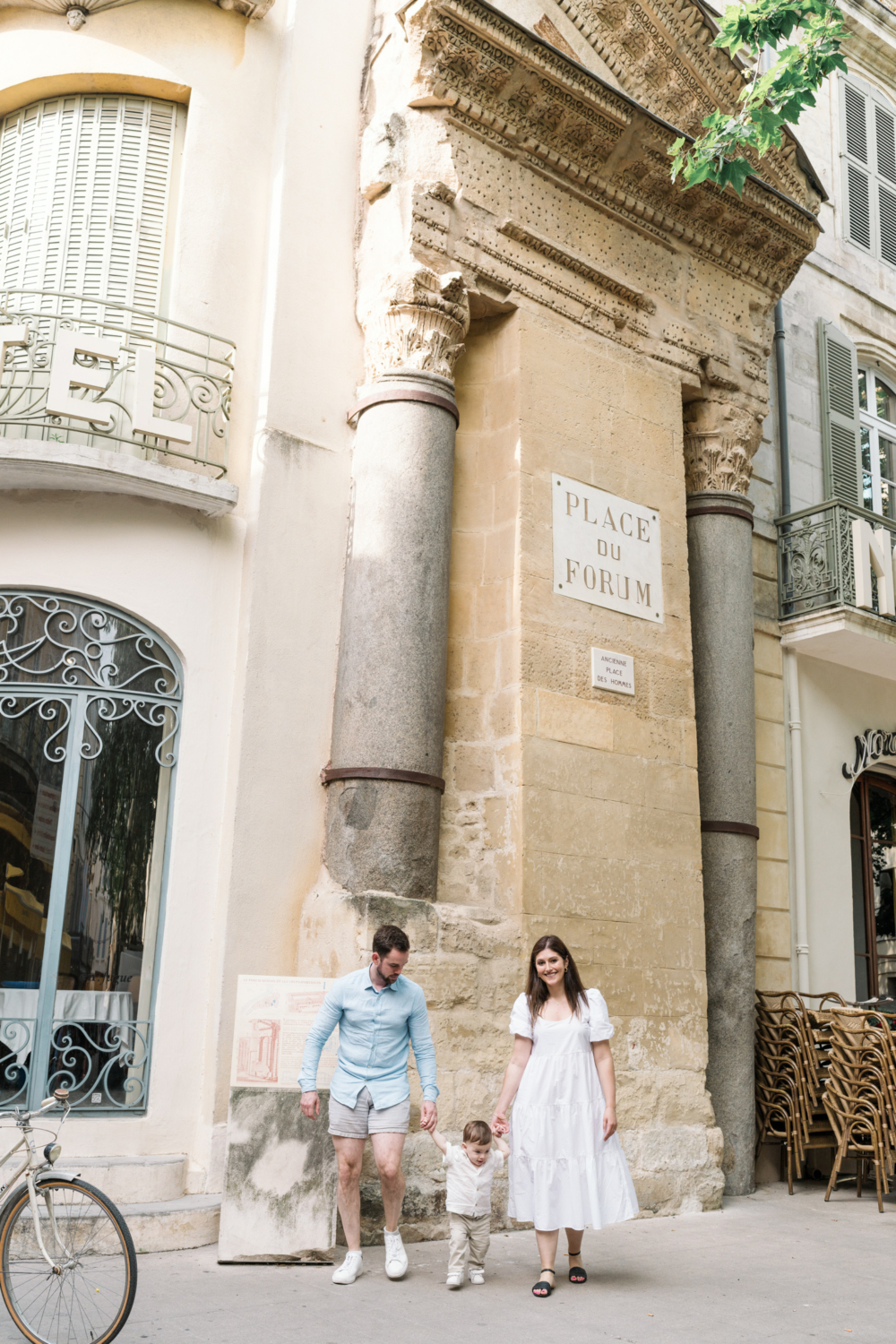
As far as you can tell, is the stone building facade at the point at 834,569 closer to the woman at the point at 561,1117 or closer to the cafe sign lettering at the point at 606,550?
the cafe sign lettering at the point at 606,550

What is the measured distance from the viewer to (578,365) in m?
8.47

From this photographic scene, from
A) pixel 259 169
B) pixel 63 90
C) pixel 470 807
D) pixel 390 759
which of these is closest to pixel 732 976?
pixel 470 807

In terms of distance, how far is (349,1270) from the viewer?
535cm

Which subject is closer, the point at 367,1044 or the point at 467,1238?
the point at 467,1238

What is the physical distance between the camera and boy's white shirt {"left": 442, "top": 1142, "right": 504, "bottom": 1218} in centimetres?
Answer: 526

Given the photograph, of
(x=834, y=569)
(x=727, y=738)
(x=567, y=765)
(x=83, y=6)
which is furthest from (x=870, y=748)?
(x=83, y=6)

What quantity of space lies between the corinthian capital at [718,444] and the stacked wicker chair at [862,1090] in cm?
408

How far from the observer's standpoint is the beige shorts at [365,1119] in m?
5.47

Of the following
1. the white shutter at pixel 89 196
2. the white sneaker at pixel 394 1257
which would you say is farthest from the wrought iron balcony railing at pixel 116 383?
the white sneaker at pixel 394 1257

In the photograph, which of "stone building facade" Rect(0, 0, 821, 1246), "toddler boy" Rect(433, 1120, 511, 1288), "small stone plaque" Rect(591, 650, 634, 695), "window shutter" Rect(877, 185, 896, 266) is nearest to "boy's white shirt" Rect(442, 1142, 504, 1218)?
"toddler boy" Rect(433, 1120, 511, 1288)

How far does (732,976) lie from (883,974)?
344 cm

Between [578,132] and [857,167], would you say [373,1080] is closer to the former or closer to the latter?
[578,132]

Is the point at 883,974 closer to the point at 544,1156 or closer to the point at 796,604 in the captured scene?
the point at 796,604

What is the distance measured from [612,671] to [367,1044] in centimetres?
334
